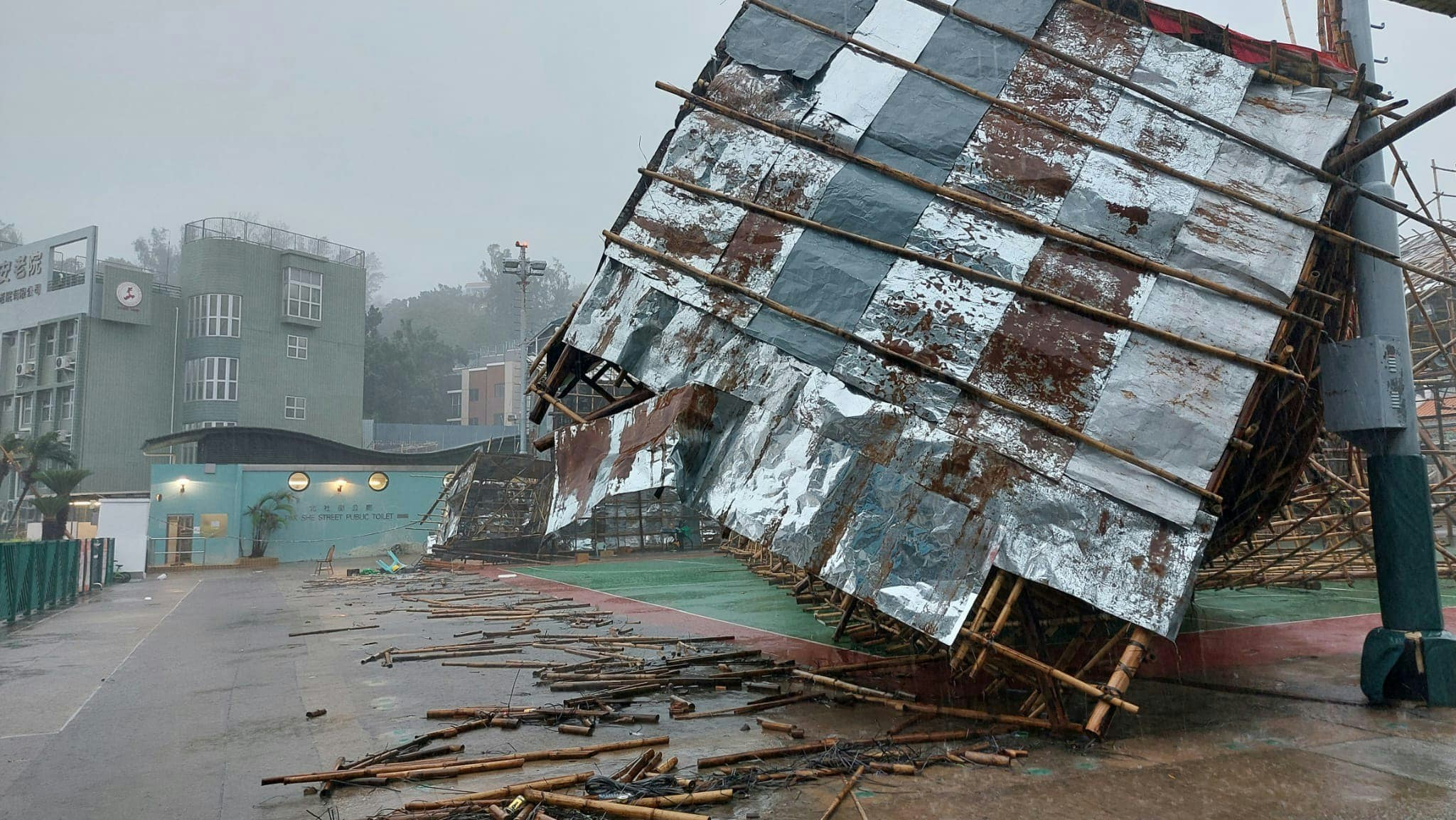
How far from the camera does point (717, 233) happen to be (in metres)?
9.50

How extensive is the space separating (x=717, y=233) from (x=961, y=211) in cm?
262

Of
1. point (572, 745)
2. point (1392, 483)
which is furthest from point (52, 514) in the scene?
point (1392, 483)

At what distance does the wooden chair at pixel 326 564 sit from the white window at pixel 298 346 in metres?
16.2

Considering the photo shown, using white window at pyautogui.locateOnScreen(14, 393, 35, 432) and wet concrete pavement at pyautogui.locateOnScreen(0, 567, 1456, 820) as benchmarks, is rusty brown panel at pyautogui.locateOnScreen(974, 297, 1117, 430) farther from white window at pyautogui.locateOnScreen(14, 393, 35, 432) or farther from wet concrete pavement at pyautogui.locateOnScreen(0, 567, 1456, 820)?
white window at pyautogui.locateOnScreen(14, 393, 35, 432)

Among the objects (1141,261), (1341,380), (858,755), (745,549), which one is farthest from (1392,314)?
(745,549)

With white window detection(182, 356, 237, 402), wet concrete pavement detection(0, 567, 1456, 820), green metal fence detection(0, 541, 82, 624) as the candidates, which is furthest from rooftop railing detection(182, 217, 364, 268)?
wet concrete pavement detection(0, 567, 1456, 820)

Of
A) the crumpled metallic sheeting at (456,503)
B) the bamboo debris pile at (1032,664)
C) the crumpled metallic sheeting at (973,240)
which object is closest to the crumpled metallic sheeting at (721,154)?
the crumpled metallic sheeting at (973,240)

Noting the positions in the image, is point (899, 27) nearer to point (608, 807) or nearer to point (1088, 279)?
point (1088, 279)

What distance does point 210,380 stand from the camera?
48375 mm

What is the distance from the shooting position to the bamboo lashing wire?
24.6 feet

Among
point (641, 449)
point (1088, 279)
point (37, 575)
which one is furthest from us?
point (37, 575)

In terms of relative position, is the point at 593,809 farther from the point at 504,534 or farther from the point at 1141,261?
the point at 504,534

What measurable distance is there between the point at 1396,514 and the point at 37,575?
1035 inches

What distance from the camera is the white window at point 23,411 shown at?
48.3 meters
